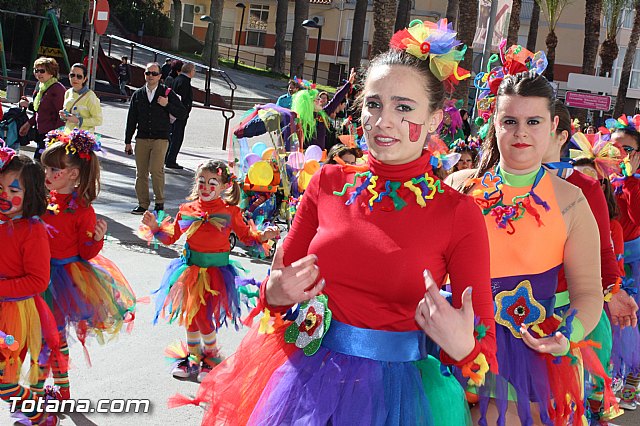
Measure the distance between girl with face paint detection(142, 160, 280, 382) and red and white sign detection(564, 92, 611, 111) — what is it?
31.9 meters

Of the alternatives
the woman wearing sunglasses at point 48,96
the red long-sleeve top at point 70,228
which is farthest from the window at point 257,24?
the red long-sleeve top at point 70,228

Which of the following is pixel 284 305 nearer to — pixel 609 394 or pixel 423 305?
pixel 423 305

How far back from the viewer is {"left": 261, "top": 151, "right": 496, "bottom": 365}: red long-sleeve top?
3.06 metres

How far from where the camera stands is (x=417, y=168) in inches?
129

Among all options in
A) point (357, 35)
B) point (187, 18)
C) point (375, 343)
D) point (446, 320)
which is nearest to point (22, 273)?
point (375, 343)

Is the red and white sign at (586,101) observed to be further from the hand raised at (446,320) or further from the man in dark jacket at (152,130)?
the hand raised at (446,320)

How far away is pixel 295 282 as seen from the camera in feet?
9.88

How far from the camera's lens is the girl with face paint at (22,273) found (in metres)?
4.81

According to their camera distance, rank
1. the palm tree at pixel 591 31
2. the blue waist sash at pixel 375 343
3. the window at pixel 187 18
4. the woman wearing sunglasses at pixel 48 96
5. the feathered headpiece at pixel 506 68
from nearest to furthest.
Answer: the blue waist sash at pixel 375 343
the feathered headpiece at pixel 506 68
the woman wearing sunglasses at pixel 48 96
the palm tree at pixel 591 31
the window at pixel 187 18

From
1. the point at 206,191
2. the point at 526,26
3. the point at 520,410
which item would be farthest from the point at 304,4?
the point at 520,410

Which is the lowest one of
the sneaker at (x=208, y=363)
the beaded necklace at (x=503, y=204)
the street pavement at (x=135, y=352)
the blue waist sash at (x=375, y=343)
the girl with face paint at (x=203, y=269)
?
the street pavement at (x=135, y=352)

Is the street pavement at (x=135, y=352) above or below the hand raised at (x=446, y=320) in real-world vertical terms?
below

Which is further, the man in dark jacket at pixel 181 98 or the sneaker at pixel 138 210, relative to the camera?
the man in dark jacket at pixel 181 98

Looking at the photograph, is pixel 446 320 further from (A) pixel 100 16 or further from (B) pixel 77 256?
(A) pixel 100 16
